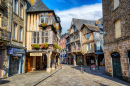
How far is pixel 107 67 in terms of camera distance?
13.7 meters

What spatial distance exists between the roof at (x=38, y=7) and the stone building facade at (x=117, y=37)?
8.65 m

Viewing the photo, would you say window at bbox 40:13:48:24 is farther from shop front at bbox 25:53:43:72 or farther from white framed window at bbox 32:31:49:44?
shop front at bbox 25:53:43:72

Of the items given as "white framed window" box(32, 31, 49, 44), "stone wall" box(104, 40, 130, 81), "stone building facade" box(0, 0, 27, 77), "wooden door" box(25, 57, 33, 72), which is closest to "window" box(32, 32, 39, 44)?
"white framed window" box(32, 31, 49, 44)

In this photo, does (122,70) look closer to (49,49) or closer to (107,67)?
(107,67)

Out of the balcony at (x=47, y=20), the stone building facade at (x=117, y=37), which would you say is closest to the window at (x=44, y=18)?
the balcony at (x=47, y=20)

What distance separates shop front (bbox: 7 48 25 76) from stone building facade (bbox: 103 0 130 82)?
35.2ft

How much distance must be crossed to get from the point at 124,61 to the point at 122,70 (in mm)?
931

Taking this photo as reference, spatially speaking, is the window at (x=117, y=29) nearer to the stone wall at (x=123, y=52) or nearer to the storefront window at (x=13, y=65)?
the stone wall at (x=123, y=52)

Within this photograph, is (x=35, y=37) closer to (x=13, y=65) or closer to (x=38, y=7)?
(x=38, y=7)

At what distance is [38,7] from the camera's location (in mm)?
17859

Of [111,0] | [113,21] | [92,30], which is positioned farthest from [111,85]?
[92,30]

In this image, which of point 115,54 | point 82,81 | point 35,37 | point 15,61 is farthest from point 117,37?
point 15,61

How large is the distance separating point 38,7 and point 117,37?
12.4 meters

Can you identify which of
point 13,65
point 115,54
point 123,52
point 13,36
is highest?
point 13,36
